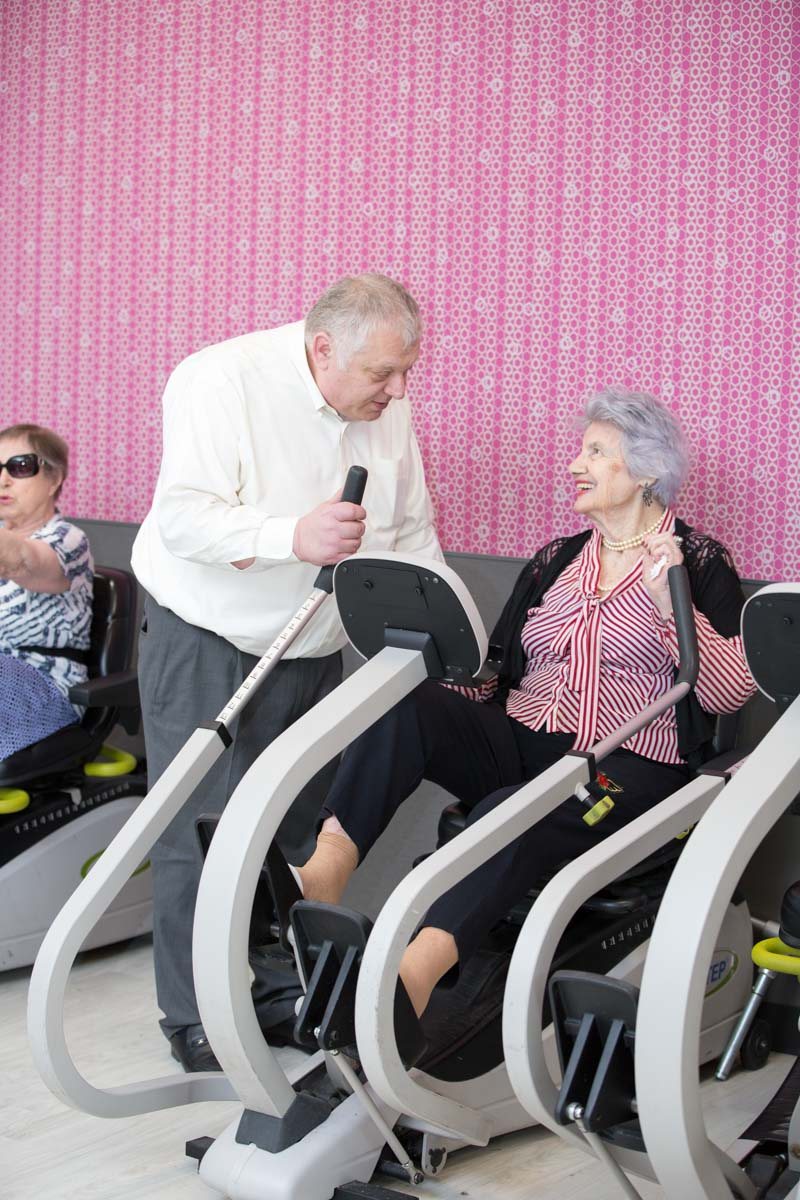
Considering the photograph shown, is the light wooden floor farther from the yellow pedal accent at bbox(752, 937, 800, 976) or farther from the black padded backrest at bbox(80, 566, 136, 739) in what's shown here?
the black padded backrest at bbox(80, 566, 136, 739)

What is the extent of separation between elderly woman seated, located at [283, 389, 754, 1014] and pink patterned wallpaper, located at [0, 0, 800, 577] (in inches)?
13.1

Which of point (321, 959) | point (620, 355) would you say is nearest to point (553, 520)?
point (620, 355)

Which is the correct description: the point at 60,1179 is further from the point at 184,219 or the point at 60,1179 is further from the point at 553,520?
the point at 184,219

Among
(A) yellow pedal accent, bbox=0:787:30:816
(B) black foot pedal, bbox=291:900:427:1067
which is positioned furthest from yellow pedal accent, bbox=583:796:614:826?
(A) yellow pedal accent, bbox=0:787:30:816

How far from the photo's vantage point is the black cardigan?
2.82 m

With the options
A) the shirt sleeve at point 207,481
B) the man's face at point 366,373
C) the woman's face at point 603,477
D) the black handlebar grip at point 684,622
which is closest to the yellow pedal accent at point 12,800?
the shirt sleeve at point 207,481

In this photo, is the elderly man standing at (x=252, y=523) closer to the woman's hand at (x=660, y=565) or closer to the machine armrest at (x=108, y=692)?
the machine armrest at (x=108, y=692)

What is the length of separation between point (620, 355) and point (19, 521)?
159cm

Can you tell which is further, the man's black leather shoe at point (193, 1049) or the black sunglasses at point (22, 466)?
the black sunglasses at point (22, 466)

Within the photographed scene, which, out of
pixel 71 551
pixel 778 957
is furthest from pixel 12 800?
pixel 778 957

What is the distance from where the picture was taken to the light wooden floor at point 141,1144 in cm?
245

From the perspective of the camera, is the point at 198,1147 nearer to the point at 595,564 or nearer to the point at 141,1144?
the point at 141,1144

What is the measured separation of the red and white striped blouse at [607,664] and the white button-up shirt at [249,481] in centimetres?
42

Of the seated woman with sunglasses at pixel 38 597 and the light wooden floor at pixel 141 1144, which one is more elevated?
the seated woman with sunglasses at pixel 38 597
